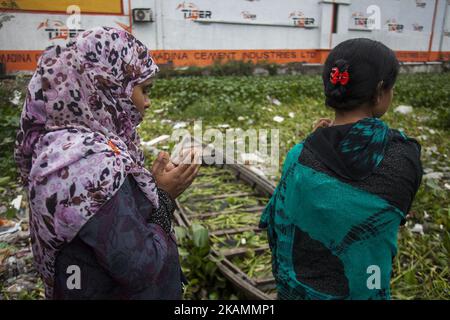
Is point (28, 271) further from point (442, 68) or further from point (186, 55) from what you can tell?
point (442, 68)

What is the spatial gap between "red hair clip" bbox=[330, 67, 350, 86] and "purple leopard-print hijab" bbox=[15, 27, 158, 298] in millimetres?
751

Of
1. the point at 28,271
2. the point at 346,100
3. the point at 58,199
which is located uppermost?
the point at 346,100

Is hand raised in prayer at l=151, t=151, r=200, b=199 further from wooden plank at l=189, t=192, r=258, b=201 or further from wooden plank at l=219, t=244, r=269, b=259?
wooden plank at l=189, t=192, r=258, b=201

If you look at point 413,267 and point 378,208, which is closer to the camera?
point 378,208

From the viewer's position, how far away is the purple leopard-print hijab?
3.80 ft

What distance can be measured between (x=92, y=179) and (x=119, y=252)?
25 centimetres

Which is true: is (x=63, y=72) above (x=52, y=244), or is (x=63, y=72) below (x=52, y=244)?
above

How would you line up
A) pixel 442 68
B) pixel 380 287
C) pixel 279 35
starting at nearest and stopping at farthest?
pixel 380 287 → pixel 279 35 → pixel 442 68

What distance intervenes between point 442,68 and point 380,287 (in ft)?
64.2

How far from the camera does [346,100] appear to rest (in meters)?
1.45

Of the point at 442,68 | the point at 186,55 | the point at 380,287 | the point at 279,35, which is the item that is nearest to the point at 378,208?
the point at 380,287

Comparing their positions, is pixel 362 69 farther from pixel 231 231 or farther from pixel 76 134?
pixel 231 231

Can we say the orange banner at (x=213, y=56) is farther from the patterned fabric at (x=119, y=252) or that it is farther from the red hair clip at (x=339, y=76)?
the red hair clip at (x=339, y=76)

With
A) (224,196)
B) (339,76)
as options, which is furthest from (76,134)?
(224,196)
